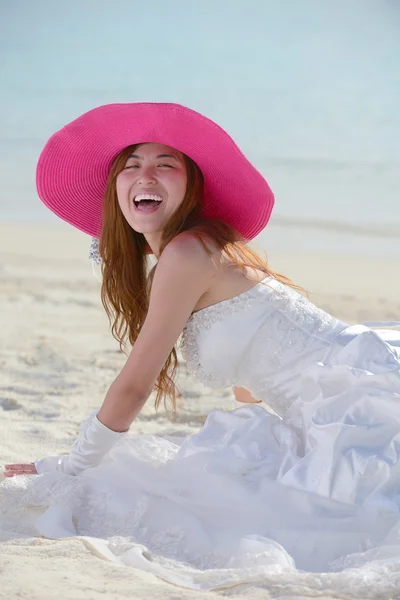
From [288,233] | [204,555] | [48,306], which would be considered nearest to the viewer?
[204,555]

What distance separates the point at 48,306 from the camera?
760 centimetres

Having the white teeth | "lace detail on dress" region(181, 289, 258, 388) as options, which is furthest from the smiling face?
"lace detail on dress" region(181, 289, 258, 388)

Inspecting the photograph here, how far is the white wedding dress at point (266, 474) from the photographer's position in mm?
1957

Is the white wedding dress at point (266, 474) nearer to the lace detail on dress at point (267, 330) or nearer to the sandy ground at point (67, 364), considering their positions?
the lace detail on dress at point (267, 330)

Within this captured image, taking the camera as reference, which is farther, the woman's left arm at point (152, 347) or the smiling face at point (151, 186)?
the smiling face at point (151, 186)

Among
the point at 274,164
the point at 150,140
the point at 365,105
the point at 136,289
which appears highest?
the point at 365,105

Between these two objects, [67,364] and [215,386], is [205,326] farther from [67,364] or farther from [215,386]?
[67,364]

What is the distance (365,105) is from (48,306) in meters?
12.3

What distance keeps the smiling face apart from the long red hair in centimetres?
3

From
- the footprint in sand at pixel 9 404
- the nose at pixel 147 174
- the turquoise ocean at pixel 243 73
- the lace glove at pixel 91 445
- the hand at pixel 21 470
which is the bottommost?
the footprint in sand at pixel 9 404

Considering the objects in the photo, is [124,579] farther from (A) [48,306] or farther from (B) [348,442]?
(A) [48,306]

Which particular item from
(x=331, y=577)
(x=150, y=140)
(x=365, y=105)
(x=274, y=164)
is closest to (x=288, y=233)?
(x=274, y=164)

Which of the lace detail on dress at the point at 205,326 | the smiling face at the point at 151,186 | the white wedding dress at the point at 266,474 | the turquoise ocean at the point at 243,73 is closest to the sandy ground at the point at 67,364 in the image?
the white wedding dress at the point at 266,474

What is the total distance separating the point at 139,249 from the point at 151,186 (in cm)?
39
